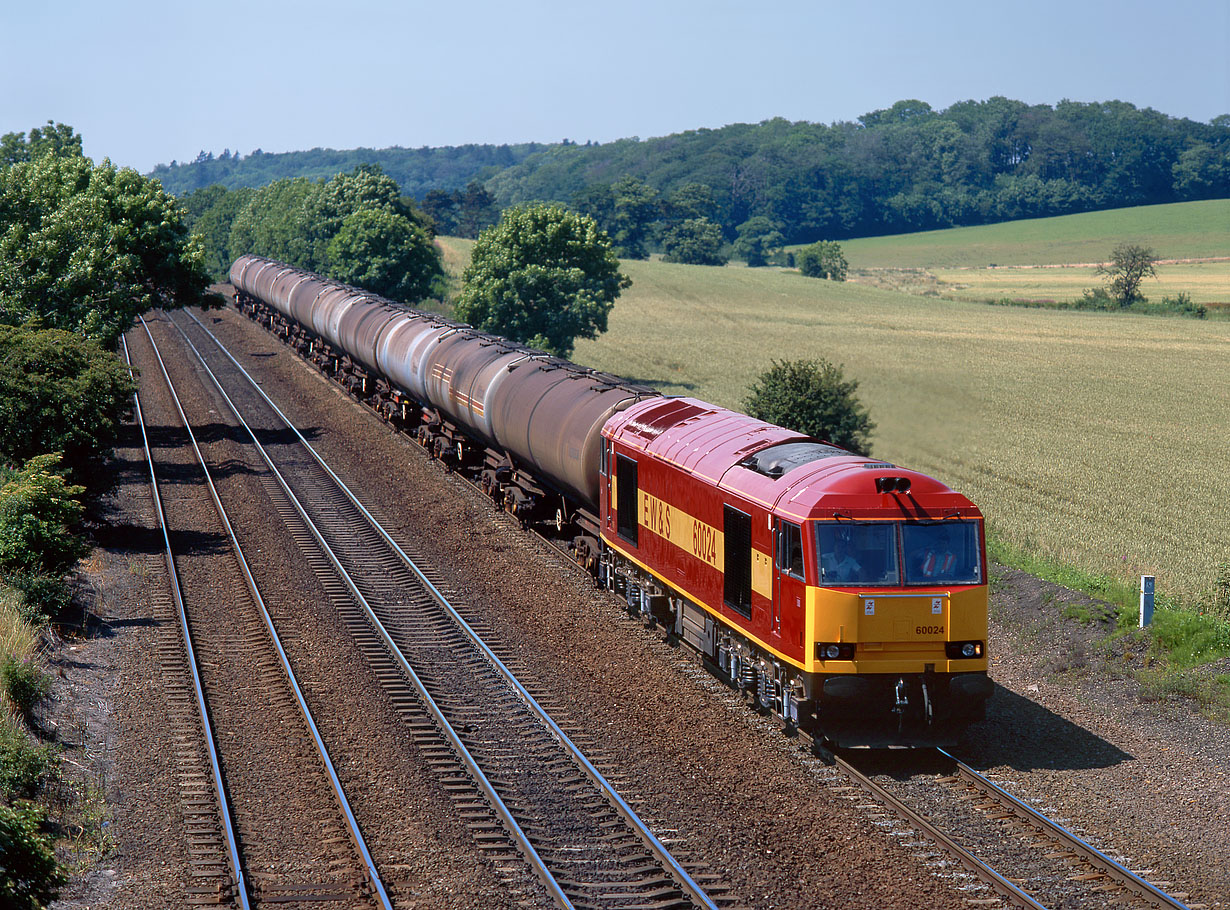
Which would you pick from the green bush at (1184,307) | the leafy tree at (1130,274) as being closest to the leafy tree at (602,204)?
the leafy tree at (1130,274)

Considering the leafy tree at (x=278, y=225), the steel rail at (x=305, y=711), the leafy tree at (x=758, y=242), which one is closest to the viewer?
the steel rail at (x=305, y=711)

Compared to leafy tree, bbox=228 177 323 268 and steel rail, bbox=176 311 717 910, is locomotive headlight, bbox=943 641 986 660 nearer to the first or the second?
steel rail, bbox=176 311 717 910

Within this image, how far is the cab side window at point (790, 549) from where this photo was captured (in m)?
14.9

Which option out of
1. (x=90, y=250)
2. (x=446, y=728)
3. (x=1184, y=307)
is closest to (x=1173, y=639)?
(x=446, y=728)

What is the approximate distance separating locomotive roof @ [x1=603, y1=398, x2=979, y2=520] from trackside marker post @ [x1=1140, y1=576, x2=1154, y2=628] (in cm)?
531

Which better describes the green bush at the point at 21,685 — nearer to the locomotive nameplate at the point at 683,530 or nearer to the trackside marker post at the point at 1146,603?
the locomotive nameplate at the point at 683,530

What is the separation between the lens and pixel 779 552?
1534cm

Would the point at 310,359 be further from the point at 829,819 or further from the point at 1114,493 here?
the point at 829,819

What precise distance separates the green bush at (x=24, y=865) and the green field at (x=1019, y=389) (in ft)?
64.1

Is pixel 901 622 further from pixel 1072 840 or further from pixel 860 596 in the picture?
pixel 1072 840

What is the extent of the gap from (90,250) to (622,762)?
Result: 28.2 meters

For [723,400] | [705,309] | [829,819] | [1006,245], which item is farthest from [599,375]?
[1006,245]

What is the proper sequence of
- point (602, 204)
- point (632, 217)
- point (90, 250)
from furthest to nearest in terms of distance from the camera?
point (602, 204) → point (632, 217) → point (90, 250)

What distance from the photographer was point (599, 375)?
26.0 m
